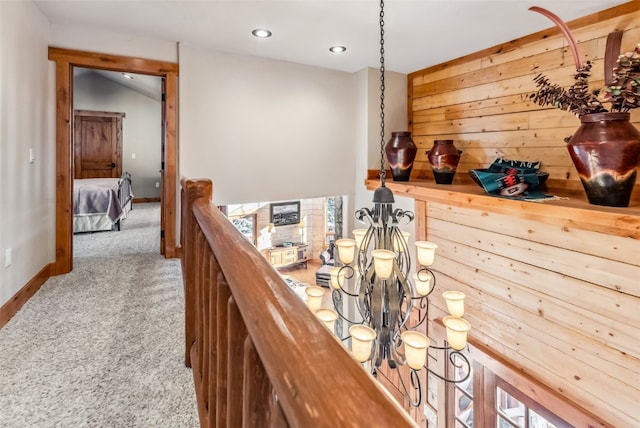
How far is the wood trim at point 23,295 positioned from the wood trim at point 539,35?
14.1ft

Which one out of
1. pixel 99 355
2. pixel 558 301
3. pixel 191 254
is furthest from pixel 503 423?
pixel 99 355

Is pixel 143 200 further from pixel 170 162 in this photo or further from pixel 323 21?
pixel 323 21

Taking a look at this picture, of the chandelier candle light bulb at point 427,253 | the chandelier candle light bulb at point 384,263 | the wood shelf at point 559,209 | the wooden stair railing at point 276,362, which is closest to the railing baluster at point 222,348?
the wooden stair railing at point 276,362

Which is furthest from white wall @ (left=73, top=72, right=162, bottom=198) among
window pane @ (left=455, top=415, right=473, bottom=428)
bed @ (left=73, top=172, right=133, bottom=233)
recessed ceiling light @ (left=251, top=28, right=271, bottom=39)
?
window pane @ (left=455, top=415, right=473, bottom=428)

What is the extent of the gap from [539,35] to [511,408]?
319 cm

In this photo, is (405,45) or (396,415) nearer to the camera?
(396,415)

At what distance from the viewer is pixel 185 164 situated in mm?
3387

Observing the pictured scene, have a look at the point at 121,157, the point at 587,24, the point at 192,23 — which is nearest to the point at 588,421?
the point at 587,24

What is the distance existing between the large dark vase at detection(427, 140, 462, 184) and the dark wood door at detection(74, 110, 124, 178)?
795 cm

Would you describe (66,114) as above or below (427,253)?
above

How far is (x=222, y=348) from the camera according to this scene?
90 cm

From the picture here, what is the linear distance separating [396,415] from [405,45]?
358 cm

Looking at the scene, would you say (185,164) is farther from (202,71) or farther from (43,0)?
(43,0)

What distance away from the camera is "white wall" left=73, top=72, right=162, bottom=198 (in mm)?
8070
